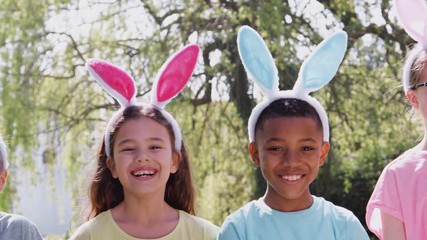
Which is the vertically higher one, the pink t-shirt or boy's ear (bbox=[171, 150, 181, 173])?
boy's ear (bbox=[171, 150, 181, 173])

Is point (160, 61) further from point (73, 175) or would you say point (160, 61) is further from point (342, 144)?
point (342, 144)

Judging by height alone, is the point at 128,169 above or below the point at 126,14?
below

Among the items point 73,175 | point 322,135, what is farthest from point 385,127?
point 322,135

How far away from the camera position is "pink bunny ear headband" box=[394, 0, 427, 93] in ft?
10.1

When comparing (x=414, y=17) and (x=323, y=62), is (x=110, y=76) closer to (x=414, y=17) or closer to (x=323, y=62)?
(x=323, y=62)

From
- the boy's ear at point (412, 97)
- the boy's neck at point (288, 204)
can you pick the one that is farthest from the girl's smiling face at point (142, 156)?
the boy's ear at point (412, 97)

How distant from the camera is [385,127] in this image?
897cm

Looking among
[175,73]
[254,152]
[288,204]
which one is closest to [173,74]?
[175,73]

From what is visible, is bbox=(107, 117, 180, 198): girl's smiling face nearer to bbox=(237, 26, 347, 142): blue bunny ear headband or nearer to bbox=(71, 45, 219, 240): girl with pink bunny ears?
bbox=(71, 45, 219, 240): girl with pink bunny ears

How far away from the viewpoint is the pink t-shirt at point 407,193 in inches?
113

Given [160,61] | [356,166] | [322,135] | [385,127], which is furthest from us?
[356,166]

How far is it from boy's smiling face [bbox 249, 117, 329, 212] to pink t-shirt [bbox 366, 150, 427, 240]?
0.27 m

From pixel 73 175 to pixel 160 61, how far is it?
1.71 metres

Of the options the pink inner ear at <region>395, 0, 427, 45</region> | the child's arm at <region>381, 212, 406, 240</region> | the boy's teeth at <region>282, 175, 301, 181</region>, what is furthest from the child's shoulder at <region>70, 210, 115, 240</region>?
the pink inner ear at <region>395, 0, 427, 45</region>
